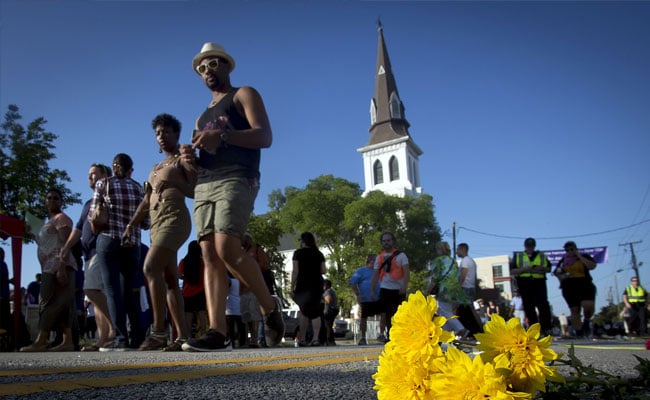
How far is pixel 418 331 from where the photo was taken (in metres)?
1.23

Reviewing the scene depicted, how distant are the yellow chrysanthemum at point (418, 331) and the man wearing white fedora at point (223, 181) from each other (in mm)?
2692

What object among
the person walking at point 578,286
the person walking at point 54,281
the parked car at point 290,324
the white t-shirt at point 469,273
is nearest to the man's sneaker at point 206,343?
the person walking at point 54,281

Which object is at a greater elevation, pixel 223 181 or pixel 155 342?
pixel 223 181

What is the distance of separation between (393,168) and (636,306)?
66.9 meters

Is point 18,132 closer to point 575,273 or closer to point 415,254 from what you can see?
point 575,273

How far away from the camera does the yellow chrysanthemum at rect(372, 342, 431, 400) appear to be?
118 cm

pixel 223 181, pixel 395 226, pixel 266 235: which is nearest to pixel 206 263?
pixel 223 181

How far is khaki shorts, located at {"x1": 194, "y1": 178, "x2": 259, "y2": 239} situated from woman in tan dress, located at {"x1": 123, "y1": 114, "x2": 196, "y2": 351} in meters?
0.88

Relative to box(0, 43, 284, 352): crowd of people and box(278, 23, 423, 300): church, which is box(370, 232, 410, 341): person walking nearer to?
box(0, 43, 284, 352): crowd of people

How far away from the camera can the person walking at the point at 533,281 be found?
9320mm

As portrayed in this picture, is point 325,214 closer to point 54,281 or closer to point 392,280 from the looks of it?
point 392,280

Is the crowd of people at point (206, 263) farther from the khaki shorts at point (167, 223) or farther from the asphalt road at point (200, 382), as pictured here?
the asphalt road at point (200, 382)

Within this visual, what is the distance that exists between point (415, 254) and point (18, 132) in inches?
1305

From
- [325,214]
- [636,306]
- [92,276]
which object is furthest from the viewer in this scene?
[325,214]
